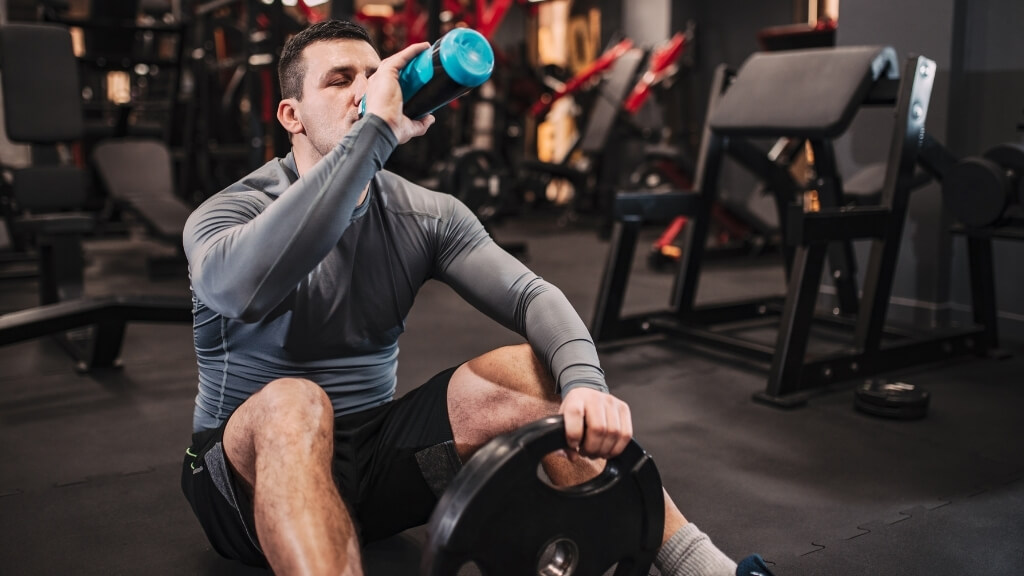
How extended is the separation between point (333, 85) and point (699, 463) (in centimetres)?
125

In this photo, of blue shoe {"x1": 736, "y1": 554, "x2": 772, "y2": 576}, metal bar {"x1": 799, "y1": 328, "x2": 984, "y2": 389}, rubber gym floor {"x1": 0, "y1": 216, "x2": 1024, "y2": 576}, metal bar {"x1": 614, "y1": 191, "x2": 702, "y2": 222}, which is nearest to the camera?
blue shoe {"x1": 736, "y1": 554, "x2": 772, "y2": 576}

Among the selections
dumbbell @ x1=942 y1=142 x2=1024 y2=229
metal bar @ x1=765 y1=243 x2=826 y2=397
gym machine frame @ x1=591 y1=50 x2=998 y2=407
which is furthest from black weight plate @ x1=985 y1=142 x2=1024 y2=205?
metal bar @ x1=765 y1=243 x2=826 y2=397

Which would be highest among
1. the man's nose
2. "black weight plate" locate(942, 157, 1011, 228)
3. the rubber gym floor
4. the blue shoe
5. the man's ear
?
the man's nose

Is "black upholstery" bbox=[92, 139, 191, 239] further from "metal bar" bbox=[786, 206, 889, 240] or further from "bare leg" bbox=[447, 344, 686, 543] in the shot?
"bare leg" bbox=[447, 344, 686, 543]

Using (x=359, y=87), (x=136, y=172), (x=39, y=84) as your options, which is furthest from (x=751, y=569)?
(x=136, y=172)

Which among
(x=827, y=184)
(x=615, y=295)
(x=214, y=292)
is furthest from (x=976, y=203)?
(x=214, y=292)

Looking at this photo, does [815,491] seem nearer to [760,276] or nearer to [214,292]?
[214,292]

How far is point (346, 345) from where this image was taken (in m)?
1.37

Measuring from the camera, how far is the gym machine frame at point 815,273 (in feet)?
8.30

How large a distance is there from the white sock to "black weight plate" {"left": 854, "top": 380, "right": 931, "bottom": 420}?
1.33 metres

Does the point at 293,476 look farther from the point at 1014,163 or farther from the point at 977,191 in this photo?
the point at 1014,163

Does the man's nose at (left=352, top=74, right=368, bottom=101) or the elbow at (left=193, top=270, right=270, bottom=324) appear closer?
the elbow at (left=193, top=270, right=270, bottom=324)

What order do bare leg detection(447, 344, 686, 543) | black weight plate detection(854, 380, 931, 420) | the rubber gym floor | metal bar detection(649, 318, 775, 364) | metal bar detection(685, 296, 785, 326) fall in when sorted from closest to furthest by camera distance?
bare leg detection(447, 344, 686, 543) < the rubber gym floor < black weight plate detection(854, 380, 931, 420) < metal bar detection(649, 318, 775, 364) < metal bar detection(685, 296, 785, 326)

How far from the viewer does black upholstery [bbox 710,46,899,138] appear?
2635 millimetres
